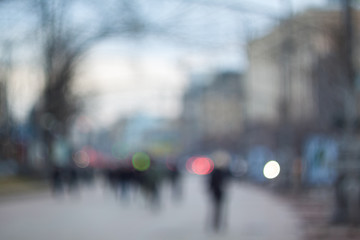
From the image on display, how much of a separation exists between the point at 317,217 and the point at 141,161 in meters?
9.19

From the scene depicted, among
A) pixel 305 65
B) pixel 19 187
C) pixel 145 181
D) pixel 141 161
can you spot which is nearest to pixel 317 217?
pixel 145 181

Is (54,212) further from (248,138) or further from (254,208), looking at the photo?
(248,138)

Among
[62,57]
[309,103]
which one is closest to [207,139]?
[309,103]

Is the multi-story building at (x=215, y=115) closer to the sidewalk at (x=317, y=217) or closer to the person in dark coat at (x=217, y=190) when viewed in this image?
the sidewalk at (x=317, y=217)

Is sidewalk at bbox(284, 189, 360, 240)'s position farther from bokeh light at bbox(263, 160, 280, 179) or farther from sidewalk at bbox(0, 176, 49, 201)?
sidewalk at bbox(0, 176, 49, 201)

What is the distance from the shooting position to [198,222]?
20828 mm

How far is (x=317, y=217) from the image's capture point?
2244cm

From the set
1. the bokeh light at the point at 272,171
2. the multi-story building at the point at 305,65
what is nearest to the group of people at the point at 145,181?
the multi-story building at the point at 305,65

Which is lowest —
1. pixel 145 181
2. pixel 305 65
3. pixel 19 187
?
pixel 19 187

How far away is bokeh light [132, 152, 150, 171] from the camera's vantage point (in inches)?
1146

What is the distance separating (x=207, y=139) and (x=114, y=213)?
89.4 meters

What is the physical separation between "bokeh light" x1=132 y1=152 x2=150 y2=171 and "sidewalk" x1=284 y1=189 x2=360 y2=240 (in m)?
5.28

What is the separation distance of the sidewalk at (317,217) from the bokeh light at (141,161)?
5.28 meters

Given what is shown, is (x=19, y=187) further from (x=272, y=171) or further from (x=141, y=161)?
(x=272, y=171)
